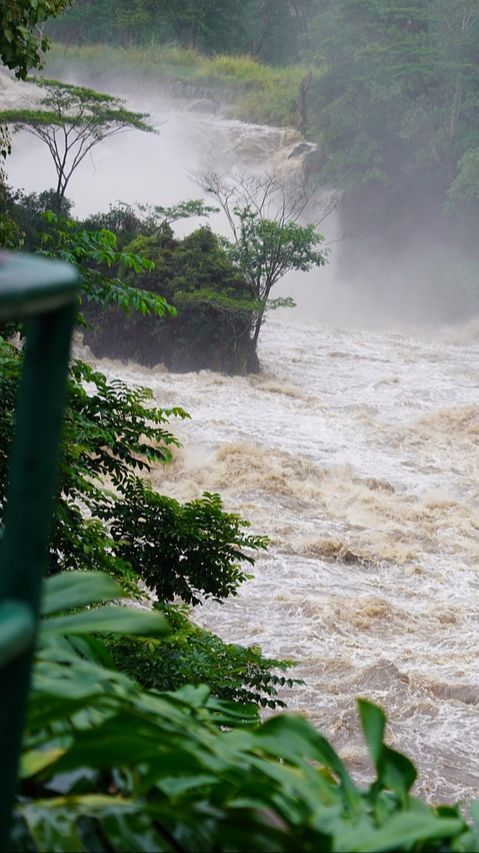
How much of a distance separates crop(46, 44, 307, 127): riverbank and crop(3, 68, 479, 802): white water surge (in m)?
10.6

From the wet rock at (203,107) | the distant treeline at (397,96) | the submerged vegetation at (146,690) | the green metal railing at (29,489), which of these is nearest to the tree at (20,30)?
the submerged vegetation at (146,690)

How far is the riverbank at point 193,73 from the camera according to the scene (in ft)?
101

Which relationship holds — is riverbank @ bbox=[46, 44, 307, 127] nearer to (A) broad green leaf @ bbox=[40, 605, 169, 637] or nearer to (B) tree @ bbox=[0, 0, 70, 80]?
(B) tree @ bbox=[0, 0, 70, 80]

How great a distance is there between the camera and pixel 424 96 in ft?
86.1

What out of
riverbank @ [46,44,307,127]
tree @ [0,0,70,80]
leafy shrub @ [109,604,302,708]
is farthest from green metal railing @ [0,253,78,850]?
riverbank @ [46,44,307,127]

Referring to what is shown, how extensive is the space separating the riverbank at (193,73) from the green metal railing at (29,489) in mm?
31054

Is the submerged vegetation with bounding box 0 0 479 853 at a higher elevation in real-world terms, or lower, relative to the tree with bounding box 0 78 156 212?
lower

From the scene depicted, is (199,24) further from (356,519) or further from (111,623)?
(111,623)

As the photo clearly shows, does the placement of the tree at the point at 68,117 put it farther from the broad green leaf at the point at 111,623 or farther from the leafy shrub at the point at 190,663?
the broad green leaf at the point at 111,623

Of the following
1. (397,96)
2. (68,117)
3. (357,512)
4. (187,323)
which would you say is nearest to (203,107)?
(397,96)

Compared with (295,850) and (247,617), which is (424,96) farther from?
(295,850)

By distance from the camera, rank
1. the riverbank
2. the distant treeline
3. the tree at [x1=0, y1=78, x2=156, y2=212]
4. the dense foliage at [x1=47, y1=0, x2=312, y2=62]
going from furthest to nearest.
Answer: the dense foliage at [x1=47, y1=0, x2=312, y2=62] < the riverbank < the distant treeline < the tree at [x1=0, y1=78, x2=156, y2=212]

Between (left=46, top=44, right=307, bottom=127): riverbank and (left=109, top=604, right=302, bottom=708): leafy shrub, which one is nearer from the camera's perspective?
(left=109, top=604, right=302, bottom=708): leafy shrub

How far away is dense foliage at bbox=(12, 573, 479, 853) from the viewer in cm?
51
